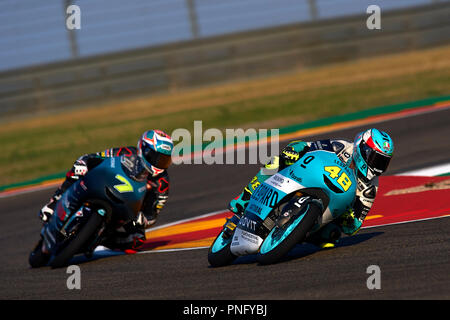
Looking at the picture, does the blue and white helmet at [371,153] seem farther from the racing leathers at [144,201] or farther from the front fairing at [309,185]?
A: the racing leathers at [144,201]

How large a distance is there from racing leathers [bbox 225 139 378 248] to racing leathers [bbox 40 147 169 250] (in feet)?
5.18

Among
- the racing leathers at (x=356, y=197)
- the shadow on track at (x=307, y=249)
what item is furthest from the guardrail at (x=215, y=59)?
the racing leathers at (x=356, y=197)

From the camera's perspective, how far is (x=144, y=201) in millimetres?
8328

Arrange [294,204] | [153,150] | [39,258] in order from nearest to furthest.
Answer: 1. [294,204]
2. [153,150]
3. [39,258]

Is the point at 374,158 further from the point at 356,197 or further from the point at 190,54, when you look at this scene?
the point at 190,54

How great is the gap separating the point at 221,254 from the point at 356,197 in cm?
127

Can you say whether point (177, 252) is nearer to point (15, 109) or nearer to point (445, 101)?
point (445, 101)

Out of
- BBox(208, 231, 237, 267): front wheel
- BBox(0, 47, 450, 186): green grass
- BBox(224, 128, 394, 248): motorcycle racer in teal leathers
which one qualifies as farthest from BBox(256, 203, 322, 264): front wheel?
BBox(0, 47, 450, 186): green grass

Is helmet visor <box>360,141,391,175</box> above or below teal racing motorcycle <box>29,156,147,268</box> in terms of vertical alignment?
above

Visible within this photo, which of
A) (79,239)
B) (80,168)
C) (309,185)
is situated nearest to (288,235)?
(309,185)

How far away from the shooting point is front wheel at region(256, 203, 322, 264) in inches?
236

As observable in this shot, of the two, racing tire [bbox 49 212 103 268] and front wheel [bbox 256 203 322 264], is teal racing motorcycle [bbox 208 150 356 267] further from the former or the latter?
racing tire [bbox 49 212 103 268]

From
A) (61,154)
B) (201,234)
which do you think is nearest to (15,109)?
(61,154)
